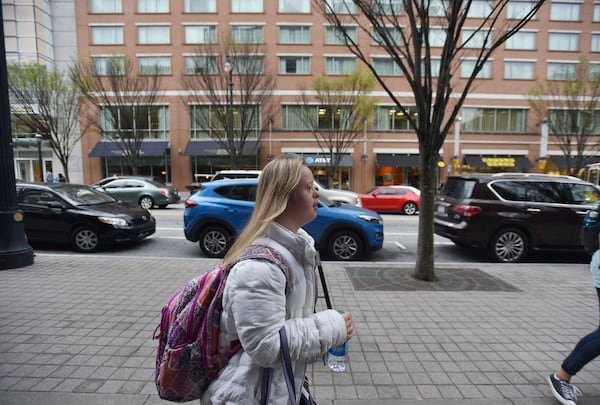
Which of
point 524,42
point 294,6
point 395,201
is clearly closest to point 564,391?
point 395,201

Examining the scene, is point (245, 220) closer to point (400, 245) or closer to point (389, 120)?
point (400, 245)

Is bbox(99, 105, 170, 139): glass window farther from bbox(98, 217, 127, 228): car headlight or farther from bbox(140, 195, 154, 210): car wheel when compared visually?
bbox(98, 217, 127, 228): car headlight

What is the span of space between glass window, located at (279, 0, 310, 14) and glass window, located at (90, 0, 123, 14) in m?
13.4

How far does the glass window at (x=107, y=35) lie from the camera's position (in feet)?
93.8

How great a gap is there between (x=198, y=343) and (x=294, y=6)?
31.5 m

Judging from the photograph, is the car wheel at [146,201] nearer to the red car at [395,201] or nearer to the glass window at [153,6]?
the red car at [395,201]

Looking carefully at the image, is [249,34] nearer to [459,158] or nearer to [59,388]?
[459,158]

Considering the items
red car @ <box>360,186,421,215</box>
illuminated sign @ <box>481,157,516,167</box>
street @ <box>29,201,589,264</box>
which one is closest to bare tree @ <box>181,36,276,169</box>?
red car @ <box>360,186,421,215</box>

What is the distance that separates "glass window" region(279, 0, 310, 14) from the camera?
Answer: 28078mm

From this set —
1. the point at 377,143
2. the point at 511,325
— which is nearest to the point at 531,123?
the point at 377,143

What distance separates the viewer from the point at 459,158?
2886 cm

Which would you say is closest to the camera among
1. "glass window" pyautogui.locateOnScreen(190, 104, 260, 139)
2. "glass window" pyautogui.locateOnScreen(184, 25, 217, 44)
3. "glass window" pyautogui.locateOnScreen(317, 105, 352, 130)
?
"glass window" pyautogui.locateOnScreen(190, 104, 260, 139)

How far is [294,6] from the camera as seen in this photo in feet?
92.4

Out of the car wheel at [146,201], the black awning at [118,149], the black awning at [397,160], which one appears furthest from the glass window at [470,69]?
the black awning at [118,149]
